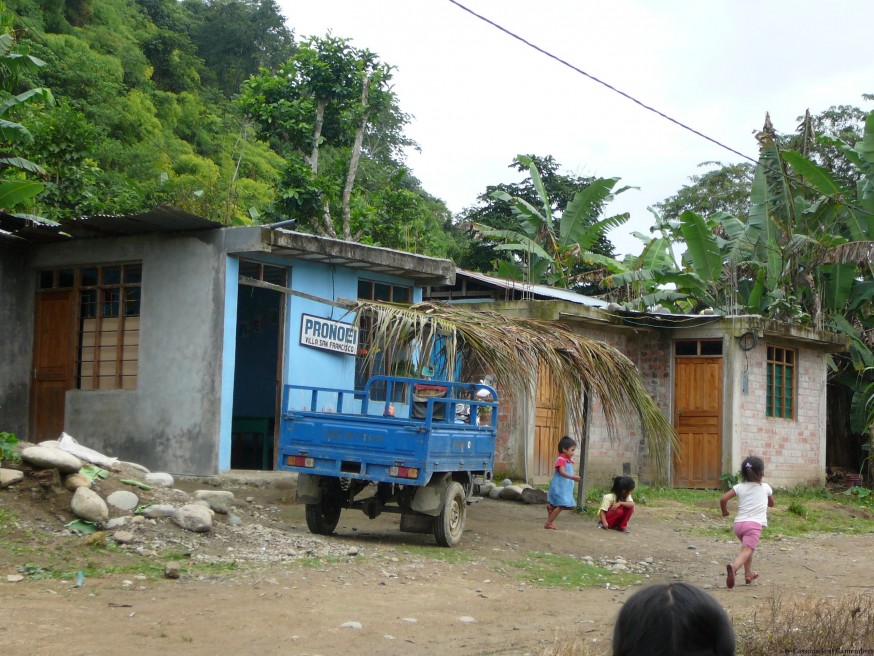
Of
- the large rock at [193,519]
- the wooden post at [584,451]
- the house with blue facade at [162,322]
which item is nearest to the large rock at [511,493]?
the wooden post at [584,451]

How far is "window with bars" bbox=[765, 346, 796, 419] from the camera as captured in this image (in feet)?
65.0

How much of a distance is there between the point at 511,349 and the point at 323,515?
8.90 feet

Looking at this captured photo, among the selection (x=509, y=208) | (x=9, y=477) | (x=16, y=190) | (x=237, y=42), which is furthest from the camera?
(x=237, y=42)

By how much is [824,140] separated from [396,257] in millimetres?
10816

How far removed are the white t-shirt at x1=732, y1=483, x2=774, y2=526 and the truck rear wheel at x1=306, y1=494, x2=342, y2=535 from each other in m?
4.15

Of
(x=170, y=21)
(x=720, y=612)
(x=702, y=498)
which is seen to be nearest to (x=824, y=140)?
(x=702, y=498)

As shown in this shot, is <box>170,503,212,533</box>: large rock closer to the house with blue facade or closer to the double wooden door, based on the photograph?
the house with blue facade

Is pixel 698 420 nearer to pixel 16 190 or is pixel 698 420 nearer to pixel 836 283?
pixel 836 283

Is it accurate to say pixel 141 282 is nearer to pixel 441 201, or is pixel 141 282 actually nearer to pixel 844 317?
pixel 844 317

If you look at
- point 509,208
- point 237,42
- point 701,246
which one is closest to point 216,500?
point 701,246

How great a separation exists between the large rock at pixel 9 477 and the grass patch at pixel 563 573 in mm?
4615

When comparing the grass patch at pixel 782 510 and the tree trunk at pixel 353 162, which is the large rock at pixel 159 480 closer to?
the grass patch at pixel 782 510

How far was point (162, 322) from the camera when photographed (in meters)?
13.3

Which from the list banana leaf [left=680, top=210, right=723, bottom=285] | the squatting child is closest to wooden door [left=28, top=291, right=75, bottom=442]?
the squatting child
